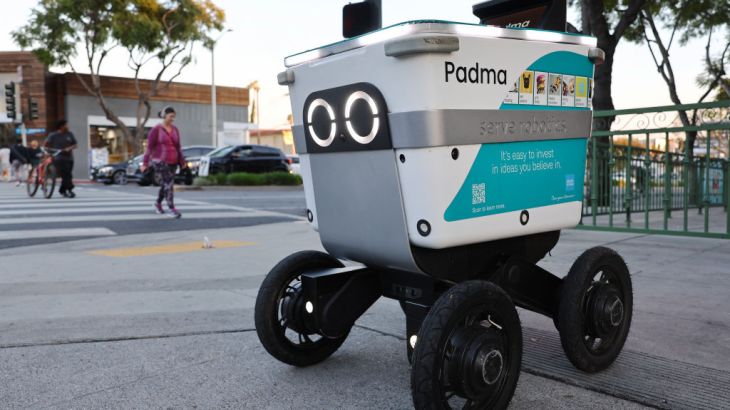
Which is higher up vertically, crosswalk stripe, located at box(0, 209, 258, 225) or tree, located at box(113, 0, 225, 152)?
tree, located at box(113, 0, 225, 152)

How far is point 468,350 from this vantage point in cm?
221

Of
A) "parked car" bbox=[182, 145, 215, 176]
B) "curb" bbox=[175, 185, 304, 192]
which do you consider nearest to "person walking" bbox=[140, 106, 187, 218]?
"curb" bbox=[175, 185, 304, 192]

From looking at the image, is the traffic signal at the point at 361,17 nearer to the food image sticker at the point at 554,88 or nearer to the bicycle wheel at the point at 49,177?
the food image sticker at the point at 554,88

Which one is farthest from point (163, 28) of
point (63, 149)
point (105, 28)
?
point (63, 149)

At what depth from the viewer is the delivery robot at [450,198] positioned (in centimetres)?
226

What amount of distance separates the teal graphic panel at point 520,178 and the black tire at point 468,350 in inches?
12.4

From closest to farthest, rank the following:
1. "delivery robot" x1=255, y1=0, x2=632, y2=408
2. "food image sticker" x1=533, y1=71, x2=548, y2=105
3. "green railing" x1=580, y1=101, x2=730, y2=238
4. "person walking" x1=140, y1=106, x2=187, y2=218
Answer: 1. "delivery robot" x1=255, y1=0, x2=632, y2=408
2. "food image sticker" x1=533, y1=71, x2=548, y2=105
3. "green railing" x1=580, y1=101, x2=730, y2=238
4. "person walking" x1=140, y1=106, x2=187, y2=218

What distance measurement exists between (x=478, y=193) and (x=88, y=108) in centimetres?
3572

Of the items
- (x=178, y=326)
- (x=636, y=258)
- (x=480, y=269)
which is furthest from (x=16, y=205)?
(x=480, y=269)

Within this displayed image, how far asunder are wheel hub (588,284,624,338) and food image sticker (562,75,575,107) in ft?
2.62

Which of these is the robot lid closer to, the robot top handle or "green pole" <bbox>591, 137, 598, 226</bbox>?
the robot top handle

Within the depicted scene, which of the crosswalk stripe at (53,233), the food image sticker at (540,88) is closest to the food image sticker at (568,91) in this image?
the food image sticker at (540,88)

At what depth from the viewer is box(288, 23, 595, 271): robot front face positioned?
2293mm

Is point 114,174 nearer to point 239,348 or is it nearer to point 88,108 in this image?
point 88,108
